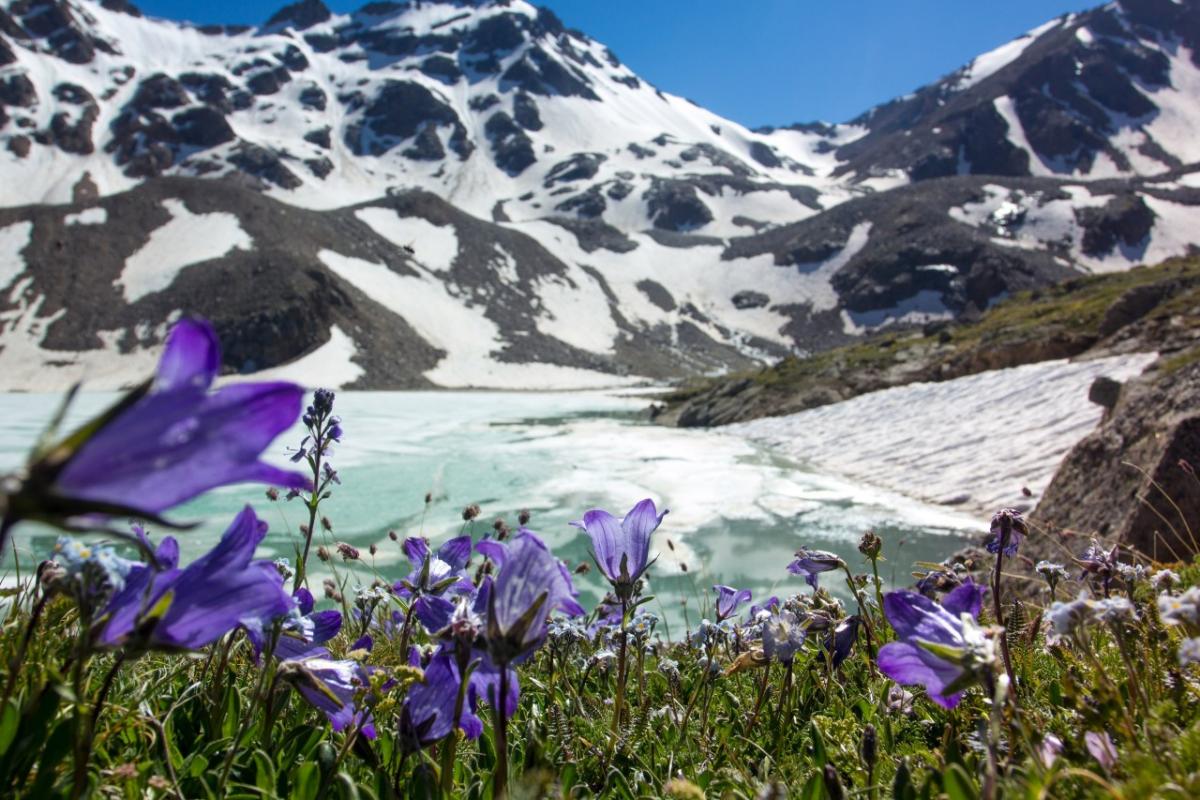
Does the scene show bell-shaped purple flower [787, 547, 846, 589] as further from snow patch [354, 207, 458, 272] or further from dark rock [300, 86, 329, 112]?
dark rock [300, 86, 329, 112]

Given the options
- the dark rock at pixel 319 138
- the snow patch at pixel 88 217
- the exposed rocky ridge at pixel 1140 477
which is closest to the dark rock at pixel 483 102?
the dark rock at pixel 319 138

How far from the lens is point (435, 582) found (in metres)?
1.93

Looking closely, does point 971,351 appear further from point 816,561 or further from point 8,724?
point 8,724

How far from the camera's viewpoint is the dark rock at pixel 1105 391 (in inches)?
451

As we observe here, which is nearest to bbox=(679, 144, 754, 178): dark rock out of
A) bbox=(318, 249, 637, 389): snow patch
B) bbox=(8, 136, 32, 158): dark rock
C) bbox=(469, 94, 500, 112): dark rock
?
bbox=(469, 94, 500, 112): dark rock

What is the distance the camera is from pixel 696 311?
Answer: 98.8m

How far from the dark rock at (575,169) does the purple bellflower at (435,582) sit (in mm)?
154290

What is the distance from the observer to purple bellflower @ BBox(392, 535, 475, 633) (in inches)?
63.8

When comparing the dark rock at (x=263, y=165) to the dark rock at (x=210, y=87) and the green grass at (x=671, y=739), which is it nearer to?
the dark rock at (x=210, y=87)

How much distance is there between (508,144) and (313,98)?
45.6m

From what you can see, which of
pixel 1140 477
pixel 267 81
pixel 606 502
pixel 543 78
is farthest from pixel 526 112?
pixel 1140 477

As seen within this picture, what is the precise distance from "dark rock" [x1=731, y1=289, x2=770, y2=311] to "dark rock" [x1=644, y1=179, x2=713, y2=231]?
1389 inches

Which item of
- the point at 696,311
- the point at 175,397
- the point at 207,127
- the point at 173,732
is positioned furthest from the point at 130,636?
the point at 207,127

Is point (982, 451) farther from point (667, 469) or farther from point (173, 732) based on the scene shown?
point (173, 732)
